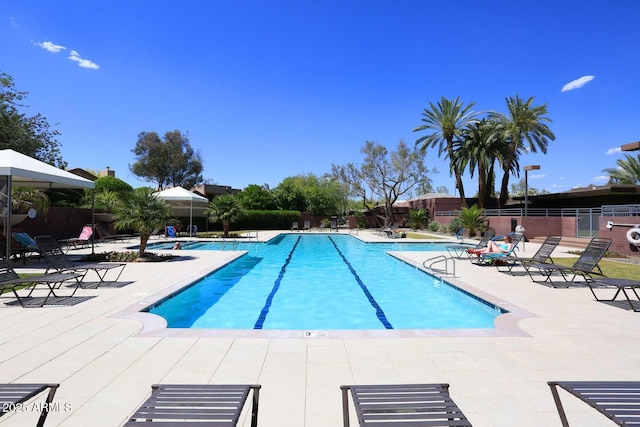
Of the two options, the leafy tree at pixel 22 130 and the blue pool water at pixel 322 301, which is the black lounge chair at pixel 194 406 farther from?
the leafy tree at pixel 22 130

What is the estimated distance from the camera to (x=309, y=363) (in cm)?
351

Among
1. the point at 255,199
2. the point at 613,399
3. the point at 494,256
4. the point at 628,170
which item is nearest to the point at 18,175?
the point at 613,399

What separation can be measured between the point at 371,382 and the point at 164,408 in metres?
1.83

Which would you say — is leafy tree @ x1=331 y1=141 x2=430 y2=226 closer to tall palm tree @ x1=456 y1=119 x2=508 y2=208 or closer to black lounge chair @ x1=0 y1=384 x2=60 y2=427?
tall palm tree @ x1=456 y1=119 x2=508 y2=208

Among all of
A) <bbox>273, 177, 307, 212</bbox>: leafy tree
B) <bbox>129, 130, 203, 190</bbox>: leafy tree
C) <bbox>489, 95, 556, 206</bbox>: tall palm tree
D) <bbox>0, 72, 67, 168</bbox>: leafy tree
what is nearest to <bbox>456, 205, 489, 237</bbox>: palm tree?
<bbox>489, 95, 556, 206</bbox>: tall palm tree

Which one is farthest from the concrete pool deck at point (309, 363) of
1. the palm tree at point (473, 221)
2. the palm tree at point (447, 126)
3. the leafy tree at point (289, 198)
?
the leafy tree at point (289, 198)

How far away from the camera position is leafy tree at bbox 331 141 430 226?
3516cm

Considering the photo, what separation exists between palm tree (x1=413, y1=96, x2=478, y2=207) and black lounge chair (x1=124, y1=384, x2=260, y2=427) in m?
30.2

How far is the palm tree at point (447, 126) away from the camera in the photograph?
98.6 ft

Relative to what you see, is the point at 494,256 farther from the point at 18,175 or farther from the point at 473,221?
the point at 473,221

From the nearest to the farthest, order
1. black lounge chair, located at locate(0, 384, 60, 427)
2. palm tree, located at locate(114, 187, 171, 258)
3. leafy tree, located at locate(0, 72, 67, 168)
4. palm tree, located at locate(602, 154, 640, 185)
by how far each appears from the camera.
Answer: black lounge chair, located at locate(0, 384, 60, 427) → palm tree, located at locate(114, 187, 171, 258) → leafy tree, located at locate(0, 72, 67, 168) → palm tree, located at locate(602, 154, 640, 185)

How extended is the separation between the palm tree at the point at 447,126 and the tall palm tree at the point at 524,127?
2599 mm

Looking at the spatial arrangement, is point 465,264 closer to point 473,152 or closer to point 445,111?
point 473,152

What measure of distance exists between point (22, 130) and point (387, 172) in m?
29.2
